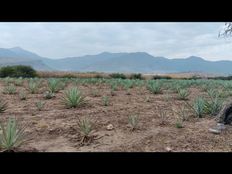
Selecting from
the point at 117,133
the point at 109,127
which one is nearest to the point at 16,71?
the point at 109,127

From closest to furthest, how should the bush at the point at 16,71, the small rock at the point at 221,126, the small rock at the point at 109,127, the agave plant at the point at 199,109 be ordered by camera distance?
the small rock at the point at 221,126 → the small rock at the point at 109,127 → the agave plant at the point at 199,109 → the bush at the point at 16,71

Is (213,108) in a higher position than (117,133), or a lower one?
higher

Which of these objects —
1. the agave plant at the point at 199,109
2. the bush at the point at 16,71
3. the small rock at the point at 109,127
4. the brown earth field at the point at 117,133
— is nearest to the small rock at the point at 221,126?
the brown earth field at the point at 117,133

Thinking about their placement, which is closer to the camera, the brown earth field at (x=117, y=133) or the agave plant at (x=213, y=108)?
the brown earth field at (x=117, y=133)

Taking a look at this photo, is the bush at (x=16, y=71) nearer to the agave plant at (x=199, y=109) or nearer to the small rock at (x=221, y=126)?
the agave plant at (x=199, y=109)

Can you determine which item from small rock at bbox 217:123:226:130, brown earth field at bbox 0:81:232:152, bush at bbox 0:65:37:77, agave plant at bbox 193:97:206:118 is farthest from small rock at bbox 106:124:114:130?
bush at bbox 0:65:37:77

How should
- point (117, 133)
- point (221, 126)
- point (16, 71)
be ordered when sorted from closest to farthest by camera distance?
point (117, 133)
point (221, 126)
point (16, 71)

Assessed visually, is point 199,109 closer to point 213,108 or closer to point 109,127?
point 213,108

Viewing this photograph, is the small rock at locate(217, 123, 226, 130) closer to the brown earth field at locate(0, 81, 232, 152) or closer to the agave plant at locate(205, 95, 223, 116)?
the brown earth field at locate(0, 81, 232, 152)

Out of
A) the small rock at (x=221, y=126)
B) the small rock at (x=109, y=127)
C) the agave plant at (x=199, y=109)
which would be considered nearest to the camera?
the small rock at (x=221, y=126)

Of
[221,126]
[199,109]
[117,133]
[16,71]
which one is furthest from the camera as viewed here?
[16,71]

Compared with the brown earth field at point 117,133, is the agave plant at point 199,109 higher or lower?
higher
